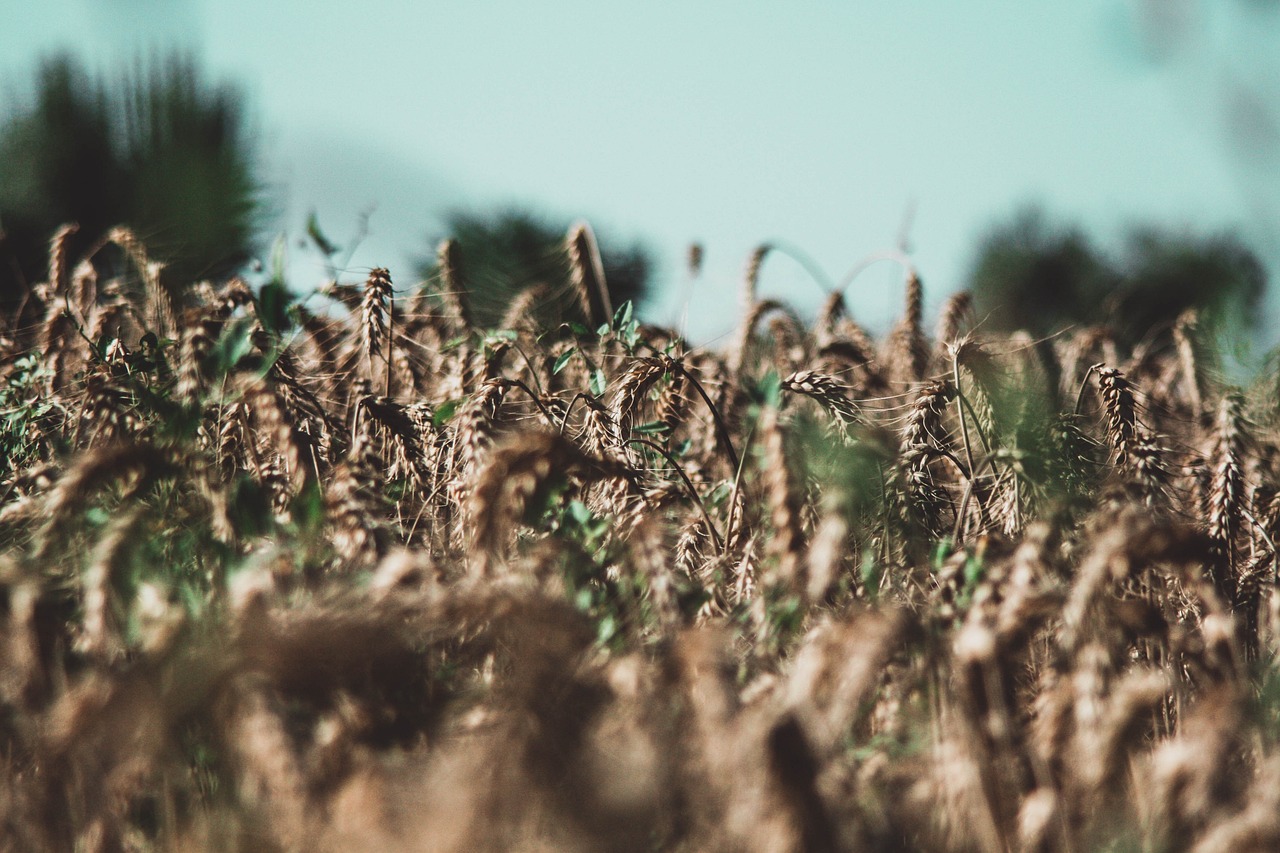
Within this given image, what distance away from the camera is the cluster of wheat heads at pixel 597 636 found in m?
1.04

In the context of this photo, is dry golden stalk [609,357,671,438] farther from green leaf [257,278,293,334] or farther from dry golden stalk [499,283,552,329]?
dry golden stalk [499,283,552,329]

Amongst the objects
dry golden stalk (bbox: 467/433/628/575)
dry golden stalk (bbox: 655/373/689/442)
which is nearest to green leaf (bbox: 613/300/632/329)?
dry golden stalk (bbox: 655/373/689/442)

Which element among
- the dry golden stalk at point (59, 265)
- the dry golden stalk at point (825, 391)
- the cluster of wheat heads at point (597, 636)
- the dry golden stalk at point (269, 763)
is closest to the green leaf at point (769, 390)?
the cluster of wheat heads at point (597, 636)

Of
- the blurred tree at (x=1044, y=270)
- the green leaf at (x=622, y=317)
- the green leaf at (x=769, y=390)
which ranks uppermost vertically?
the green leaf at (x=769, y=390)

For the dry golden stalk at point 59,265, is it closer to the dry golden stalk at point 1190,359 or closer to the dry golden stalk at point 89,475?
the dry golden stalk at point 89,475

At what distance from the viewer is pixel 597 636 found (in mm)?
1287

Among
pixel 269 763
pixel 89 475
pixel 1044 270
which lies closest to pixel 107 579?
pixel 89 475

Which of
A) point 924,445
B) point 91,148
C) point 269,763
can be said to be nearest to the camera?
point 269,763

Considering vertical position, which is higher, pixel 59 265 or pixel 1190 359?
pixel 59 265

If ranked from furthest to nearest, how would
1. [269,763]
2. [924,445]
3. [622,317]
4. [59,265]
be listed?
1. [59,265]
2. [622,317]
3. [924,445]
4. [269,763]

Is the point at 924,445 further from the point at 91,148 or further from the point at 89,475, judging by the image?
the point at 91,148

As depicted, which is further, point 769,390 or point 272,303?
point 272,303

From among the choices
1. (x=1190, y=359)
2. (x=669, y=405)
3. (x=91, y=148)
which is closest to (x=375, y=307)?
(x=669, y=405)

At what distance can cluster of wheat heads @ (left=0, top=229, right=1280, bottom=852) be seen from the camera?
3.41ft
